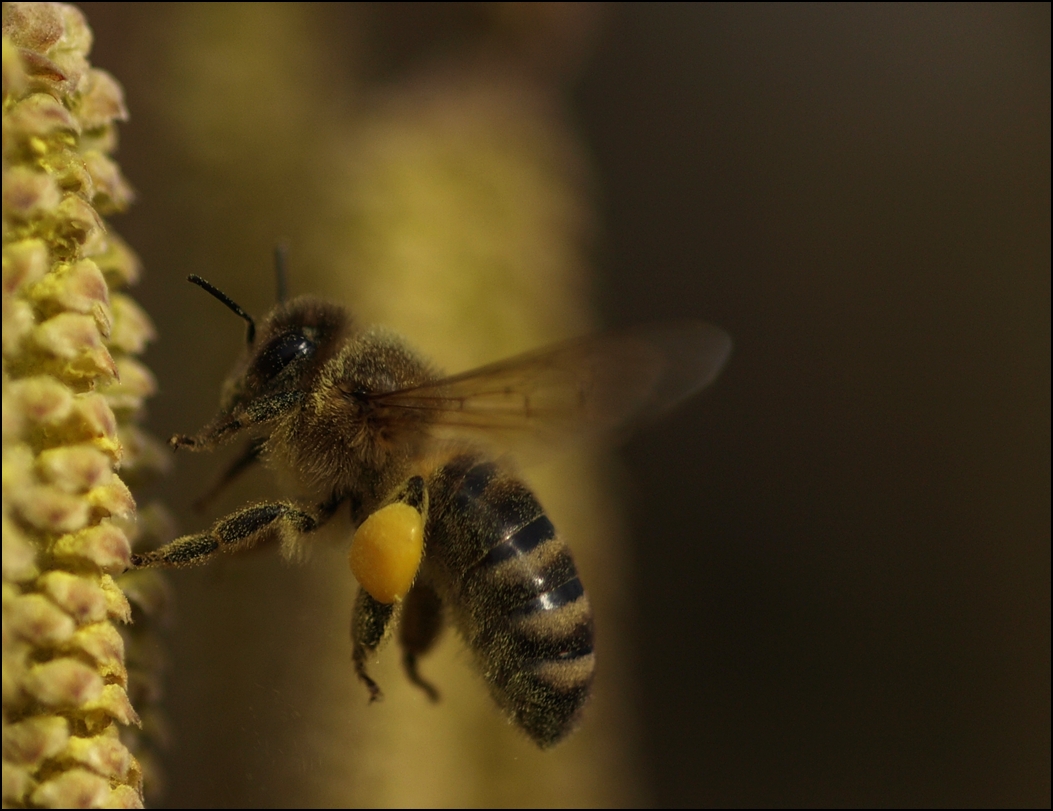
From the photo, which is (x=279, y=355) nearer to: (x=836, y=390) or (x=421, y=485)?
(x=421, y=485)

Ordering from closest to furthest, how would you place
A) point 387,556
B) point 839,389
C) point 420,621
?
point 387,556 < point 420,621 < point 839,389

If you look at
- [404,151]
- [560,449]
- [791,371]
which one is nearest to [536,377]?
[560,449]

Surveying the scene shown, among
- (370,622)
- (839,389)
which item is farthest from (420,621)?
(839,389)

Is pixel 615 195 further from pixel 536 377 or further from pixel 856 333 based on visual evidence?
pixel 536 377

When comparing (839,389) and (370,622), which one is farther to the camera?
(839,389)

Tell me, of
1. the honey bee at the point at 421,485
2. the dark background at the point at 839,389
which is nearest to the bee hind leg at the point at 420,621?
the honey bee at the point at 421,485

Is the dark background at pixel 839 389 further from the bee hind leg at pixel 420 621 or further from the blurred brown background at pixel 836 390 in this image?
the bee hind leg at pixel 420 621
